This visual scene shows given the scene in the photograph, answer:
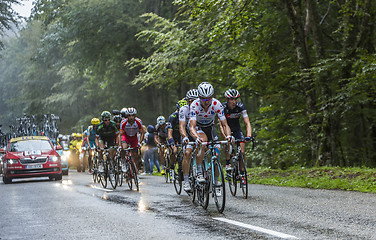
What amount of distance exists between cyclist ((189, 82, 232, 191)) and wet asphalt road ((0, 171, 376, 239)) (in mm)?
1148

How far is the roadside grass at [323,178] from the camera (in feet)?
41.4

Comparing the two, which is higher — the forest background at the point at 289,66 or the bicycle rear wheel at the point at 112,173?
the forest background at the point at 289,66

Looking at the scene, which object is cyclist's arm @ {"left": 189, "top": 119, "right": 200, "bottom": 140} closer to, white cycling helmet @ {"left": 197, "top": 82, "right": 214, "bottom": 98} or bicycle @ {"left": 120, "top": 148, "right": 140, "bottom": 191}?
white cycling helmet @ {"left": 197, "top": 82, "right": 214, "bottom": 98}

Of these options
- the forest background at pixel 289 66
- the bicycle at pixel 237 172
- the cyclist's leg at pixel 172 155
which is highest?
the forest background at pixel 289 66

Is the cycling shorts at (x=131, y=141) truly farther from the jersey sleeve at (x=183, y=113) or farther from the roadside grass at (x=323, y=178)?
the jersey sleeve at (x=183, y=113)

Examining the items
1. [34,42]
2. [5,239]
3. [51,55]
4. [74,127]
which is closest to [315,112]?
[5,239]

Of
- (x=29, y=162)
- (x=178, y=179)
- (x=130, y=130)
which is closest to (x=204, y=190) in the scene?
(x=178, y=179)

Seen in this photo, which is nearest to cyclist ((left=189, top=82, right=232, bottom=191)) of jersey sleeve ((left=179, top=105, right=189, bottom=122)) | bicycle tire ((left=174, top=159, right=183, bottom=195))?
jersey sleeve ((left=179, top=105, right=189, bottom=122))

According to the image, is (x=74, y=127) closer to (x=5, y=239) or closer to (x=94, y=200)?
(x=94, y=200)

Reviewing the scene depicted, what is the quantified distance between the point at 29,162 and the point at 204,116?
12.0 m

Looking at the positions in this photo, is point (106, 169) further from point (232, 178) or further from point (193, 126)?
point (193, 126)

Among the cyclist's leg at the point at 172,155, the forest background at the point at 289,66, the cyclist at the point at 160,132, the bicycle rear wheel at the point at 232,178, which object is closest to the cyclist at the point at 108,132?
the cyclist's leg at the point at 172,155

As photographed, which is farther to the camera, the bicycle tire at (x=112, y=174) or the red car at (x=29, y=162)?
the red car at (x=29, y=162)

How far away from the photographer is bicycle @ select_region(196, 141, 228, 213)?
8.75 m
